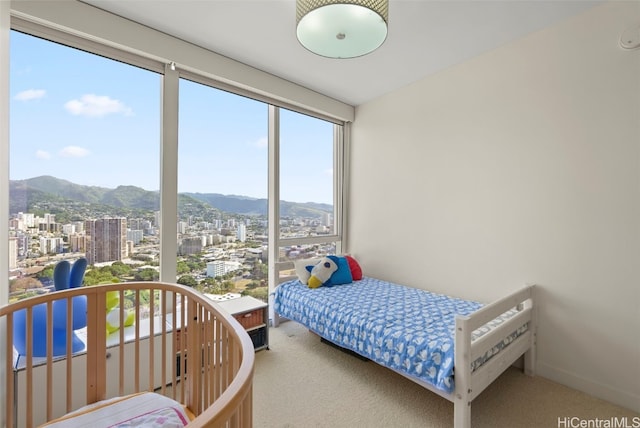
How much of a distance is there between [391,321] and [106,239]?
2222 millimetres

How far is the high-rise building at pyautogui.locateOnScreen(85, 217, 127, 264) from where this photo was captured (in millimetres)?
2170

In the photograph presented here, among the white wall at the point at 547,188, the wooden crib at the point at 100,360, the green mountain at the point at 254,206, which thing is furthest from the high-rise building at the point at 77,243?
the white wall at the point at 547,188

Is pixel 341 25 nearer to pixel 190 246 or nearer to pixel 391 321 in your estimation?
pixel 391 321

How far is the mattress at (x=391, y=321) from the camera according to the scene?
1766 millimetres

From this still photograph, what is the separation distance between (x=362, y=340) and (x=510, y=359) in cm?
101

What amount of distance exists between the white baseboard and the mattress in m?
0.39

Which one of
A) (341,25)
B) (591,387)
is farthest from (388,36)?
(591,387)

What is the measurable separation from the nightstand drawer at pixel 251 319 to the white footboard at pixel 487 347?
5.39 feet

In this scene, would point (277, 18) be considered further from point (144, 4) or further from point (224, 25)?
point (144, 4)

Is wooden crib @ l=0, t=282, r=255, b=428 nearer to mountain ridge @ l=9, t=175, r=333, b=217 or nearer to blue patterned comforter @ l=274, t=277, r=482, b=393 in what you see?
mountain ridge @ l=9, t=175, r=333, b=217

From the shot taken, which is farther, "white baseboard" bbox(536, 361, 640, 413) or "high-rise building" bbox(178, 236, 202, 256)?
"high-rise building" bbox(178, 236, 202, 256)

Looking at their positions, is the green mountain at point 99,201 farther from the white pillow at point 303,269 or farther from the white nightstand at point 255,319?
the white nightstand at point 255,319

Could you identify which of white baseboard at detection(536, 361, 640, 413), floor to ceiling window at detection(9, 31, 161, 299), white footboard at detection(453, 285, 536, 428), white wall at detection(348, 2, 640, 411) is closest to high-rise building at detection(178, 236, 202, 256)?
floor to ceiling window at detection(9, 31, 161, 299)

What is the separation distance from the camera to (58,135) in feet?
6.68
